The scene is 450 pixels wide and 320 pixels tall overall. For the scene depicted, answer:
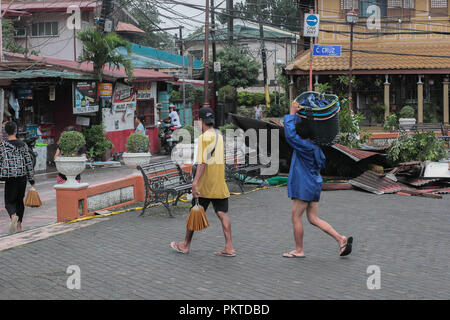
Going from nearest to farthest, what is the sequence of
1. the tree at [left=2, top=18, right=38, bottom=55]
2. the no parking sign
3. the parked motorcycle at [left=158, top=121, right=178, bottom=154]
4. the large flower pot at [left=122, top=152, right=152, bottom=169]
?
the large flower pot at [left=122, top=152, right=152, bottom=169] < the no parking sign < the parked motorcycle at [left=158, top=121, right=178, bottom=154] < the tree at [left=2, top=18, right=38, bottom=55]

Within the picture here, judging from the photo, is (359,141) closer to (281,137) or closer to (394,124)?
(281,137)

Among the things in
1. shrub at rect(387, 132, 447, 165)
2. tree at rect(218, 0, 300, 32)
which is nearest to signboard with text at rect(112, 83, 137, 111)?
shrub at rect(387, 132, 447, 165)

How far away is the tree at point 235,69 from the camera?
43156 millimetres

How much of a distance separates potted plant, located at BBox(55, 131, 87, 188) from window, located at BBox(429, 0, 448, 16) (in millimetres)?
23000

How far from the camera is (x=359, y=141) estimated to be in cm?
1557

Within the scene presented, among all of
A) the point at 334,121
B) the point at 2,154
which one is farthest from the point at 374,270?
the point at 2,154

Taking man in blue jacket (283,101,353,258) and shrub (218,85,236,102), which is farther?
shrub (218,85,236,102)

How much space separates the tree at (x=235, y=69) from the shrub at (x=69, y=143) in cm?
3326

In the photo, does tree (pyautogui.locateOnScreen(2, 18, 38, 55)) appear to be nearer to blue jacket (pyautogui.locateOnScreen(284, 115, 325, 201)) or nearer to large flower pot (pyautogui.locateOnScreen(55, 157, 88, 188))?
large flower pot (pyautogui.locateOnScreen(55, 157, 88, 188))

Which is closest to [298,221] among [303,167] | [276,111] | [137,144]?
[303,167]

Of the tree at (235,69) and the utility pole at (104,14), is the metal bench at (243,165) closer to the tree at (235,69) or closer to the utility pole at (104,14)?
the utility pole at (104,14)

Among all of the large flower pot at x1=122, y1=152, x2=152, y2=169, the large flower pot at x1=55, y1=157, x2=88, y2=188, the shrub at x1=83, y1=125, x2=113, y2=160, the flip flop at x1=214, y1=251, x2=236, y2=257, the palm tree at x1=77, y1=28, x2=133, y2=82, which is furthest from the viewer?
the shrub at x1=83, y1=125, x2=113, y2=160

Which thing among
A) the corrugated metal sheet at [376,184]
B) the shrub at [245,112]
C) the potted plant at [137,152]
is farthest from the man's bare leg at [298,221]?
the shrub at [245,112]

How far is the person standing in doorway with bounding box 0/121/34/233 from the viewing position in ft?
30.9
